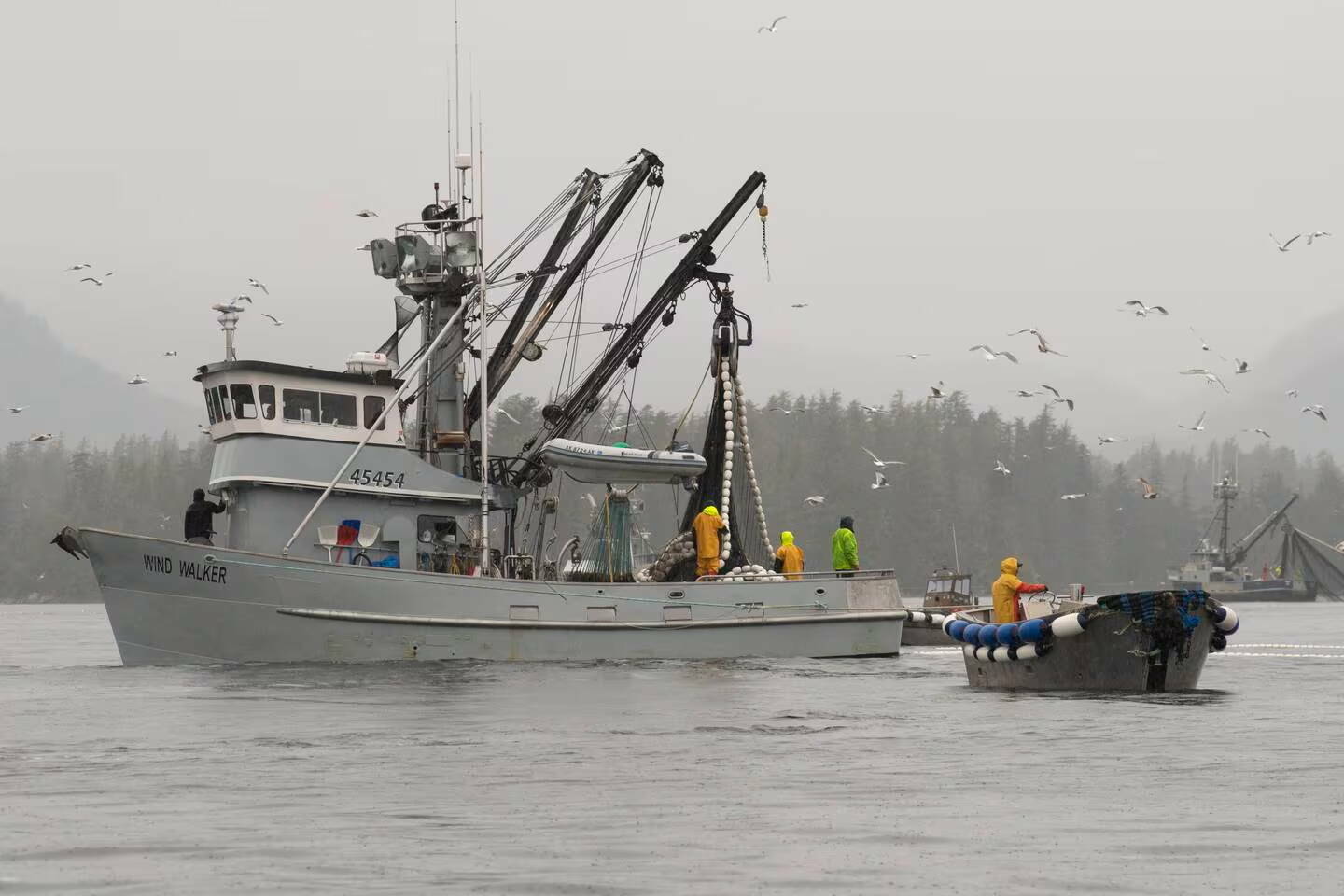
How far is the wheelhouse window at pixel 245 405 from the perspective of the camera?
2941 centimetres

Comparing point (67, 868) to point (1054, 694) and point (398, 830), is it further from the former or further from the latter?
point (1054, 694)

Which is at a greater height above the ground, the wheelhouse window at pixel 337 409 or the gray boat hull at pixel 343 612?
the wheelhouse window at pixel 337 409

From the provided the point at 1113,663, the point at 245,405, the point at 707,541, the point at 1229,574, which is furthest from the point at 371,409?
the point at 1229,574

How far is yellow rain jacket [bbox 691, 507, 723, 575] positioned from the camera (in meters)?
31.8

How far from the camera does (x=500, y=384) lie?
1299 inches

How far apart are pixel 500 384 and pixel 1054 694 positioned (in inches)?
502

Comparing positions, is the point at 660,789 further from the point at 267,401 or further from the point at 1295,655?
the point at 1295,655

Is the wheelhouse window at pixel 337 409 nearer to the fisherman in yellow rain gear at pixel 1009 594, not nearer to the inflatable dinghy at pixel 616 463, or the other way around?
the inflatable dinghy at pixel 616 463

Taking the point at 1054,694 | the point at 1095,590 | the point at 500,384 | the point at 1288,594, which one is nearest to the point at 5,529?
the point at 1095,590

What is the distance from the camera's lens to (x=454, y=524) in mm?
31297

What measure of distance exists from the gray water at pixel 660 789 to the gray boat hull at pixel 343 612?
96.3 inches

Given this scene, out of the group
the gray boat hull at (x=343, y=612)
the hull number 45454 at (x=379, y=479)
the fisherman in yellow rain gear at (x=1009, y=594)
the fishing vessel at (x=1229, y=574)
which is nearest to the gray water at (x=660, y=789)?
the fisherman in yellow rain gear at (x=1009, y=594)

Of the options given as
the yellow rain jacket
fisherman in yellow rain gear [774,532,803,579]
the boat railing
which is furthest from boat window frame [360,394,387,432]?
fisherman in yellow rain gear [774,532,803,579]

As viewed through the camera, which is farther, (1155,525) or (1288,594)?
(1155,525)
